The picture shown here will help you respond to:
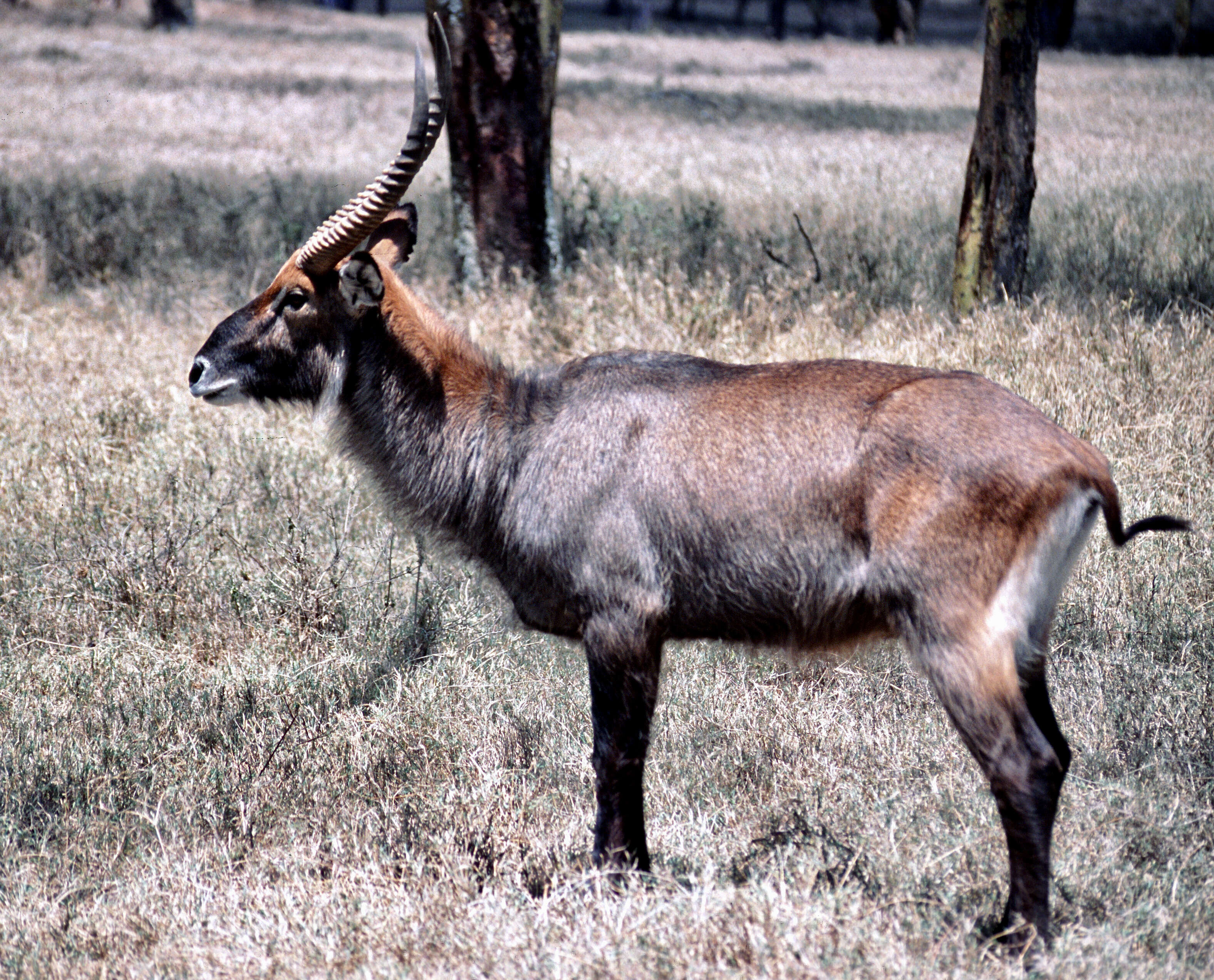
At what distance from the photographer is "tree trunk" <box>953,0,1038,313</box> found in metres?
7.40

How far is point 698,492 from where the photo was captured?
3418mm

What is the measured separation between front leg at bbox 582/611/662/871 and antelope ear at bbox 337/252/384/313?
4.01 ft

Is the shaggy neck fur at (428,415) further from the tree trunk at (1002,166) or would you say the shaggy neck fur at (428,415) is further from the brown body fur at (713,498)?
the tree trunk at (1002,166)

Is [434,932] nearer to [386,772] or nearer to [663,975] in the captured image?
[663,975]

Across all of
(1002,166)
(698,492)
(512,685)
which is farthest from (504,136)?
(698,492)

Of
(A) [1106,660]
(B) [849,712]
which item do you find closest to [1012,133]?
(A) [1106,660]

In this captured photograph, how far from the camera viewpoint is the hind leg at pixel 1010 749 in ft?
9.96

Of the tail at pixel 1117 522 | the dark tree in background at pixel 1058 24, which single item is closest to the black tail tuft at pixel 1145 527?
the tail at pixel 1117 522

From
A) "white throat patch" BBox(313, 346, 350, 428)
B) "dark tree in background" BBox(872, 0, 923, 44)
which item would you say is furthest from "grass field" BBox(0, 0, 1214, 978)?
"dark tree in background" BBox(872, 0, 923, 44)

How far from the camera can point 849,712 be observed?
4.47 meters

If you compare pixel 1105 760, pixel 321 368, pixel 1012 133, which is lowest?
pixel 1105 760

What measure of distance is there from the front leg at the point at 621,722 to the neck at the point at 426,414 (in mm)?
579

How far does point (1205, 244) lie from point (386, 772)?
7137 mm

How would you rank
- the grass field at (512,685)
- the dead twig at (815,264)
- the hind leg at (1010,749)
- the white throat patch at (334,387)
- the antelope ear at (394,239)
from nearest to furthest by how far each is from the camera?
the hind leg at (1010,749) → the grass field at (512,685) → the white throat patch at (334,387) → the antelope ear at (394,239) → the dead twig at (815,264)
